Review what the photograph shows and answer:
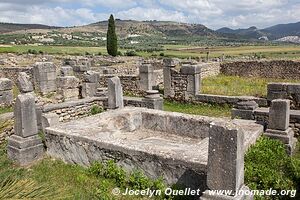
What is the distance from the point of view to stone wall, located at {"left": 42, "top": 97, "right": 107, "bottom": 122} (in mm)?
10508

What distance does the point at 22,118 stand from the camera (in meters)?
7.83

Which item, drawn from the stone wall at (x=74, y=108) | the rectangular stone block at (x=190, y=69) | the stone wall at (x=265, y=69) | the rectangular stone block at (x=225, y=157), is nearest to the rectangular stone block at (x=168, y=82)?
the rectangular stone block at (x=190, y=69)

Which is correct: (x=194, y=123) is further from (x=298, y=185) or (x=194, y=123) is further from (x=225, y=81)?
(x=225, y=81)

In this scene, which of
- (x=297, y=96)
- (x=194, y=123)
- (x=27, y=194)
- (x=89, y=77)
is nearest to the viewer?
(x=27, y=194)

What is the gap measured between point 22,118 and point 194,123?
427cm

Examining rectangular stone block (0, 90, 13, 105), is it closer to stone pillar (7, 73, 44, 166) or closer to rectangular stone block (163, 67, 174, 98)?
stone pillar (7, 73, 44, 166)

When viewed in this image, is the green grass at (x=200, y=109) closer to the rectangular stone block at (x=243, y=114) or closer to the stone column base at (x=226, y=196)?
the rectangular stone block at (x=243, y=114)

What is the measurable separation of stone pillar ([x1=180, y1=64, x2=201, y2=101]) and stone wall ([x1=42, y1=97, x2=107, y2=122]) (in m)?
4.42

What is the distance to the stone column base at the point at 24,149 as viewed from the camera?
308 inches

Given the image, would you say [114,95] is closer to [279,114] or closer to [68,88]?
[279,114]

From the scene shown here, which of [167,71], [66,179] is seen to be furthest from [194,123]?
[167,71]

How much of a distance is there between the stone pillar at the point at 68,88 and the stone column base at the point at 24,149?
7569 millimetres

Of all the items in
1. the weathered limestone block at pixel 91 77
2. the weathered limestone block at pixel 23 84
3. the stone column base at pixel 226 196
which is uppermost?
the weathered limestone block at pixel 23 84

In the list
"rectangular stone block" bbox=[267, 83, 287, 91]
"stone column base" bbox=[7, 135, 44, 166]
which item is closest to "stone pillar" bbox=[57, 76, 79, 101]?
"stone column base" bbox=[7, 135, 44, 166]
